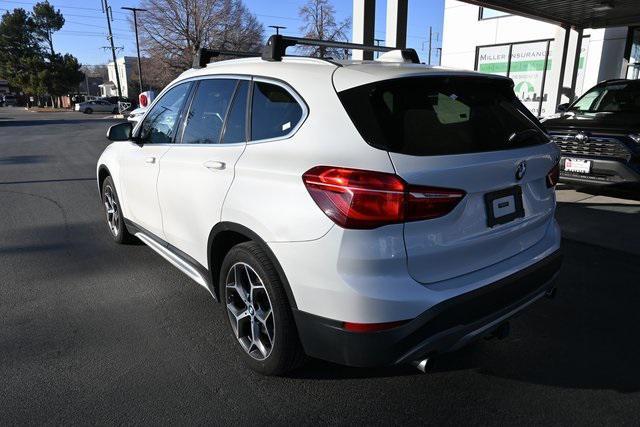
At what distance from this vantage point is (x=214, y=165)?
9.69ft

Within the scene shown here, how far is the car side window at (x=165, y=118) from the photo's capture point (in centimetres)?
376

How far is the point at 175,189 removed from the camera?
11.2ft

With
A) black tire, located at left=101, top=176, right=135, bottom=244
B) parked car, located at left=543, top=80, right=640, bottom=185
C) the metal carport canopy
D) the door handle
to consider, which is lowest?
black tire, located at left=101, top=176, right=135, bottom=244

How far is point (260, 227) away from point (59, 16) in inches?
3185

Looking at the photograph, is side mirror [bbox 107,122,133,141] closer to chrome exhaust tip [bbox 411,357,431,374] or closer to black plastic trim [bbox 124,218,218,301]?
black plastic trim [bbox 124,218,218,301]

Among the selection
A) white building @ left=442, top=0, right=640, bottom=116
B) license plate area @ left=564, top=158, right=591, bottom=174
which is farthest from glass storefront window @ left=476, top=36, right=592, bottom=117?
license plate area @ left=564, top=158, right=591, bottom=174

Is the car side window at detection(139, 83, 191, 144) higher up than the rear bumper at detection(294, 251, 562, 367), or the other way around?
the car side window at detection(139, 83, 191, 144)

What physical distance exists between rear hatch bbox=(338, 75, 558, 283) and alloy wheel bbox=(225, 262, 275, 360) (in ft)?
3.21

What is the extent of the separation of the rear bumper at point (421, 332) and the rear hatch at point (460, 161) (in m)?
0.15

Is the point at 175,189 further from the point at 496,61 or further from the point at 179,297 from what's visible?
the point at 496,61

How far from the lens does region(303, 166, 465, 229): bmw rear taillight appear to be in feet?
6.89

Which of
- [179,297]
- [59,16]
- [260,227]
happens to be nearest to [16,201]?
[179,297]

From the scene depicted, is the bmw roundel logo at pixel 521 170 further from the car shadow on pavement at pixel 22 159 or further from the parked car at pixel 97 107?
the parked car at pixel 97 107

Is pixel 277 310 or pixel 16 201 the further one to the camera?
pixel 16 201
